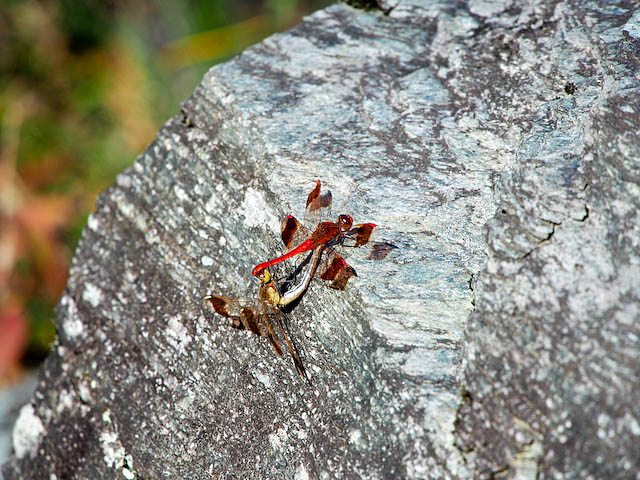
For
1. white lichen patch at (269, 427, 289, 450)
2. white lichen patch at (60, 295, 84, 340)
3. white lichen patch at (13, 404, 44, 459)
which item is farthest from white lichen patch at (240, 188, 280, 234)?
white lichen patch at (13, 404, 44, 459)

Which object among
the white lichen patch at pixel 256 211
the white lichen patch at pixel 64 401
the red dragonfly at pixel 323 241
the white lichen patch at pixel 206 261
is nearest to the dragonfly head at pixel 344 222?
→ the red dragonfly at pixel 323 241

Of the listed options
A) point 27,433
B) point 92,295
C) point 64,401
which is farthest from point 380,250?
point 27,433

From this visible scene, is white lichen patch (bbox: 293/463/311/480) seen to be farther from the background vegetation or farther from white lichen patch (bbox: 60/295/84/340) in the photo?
the background vegetation

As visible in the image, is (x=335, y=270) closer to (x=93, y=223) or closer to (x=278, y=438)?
(x=278, y=438)

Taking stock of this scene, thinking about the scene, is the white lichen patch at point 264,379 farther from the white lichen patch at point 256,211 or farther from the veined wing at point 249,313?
the white lichen patch at point 256,211

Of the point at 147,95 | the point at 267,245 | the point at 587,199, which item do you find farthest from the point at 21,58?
the point at 587,199

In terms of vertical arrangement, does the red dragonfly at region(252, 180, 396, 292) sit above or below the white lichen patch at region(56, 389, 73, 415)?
above
